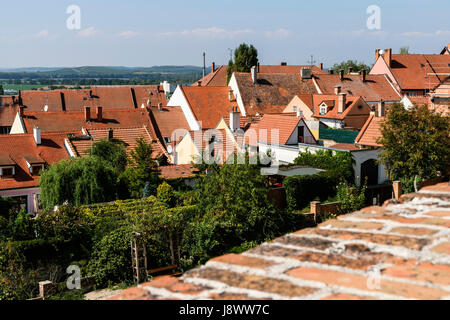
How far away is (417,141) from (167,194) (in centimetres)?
1230

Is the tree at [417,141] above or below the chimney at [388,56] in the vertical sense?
below

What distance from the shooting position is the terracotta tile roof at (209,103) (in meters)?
49.7

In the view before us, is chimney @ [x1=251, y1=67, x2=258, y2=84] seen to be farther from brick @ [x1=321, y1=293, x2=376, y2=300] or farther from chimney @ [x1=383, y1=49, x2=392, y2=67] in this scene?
brick @ [x1=321, y1=293, x2=376, y2=300]

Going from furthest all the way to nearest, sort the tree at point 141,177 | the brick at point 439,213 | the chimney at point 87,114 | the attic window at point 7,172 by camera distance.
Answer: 1. the chimney at point 87,114
2. the attic window at point 7,172
3. the tree at point 141,177
4. the brick at point 439,213

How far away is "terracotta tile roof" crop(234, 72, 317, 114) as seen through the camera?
170 feet

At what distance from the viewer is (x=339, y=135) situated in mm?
37750

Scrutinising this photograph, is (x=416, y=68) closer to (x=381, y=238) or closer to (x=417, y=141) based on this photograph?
(x=417, y=141)

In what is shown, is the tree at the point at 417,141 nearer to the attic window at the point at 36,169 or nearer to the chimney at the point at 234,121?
the chimney at the point at 234,121

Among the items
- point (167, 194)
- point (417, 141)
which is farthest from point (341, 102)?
point (167, 194)

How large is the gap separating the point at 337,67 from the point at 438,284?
336 feet

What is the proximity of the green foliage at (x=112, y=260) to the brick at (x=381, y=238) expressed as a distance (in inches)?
694

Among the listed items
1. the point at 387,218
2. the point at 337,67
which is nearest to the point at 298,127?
the point at 387,218

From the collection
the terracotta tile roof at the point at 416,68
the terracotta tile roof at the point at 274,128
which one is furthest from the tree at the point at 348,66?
the terracotta tile roof at the point at 274,128

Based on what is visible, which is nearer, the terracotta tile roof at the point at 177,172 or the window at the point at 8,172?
the terracotta tile roof at the point at 177,172
